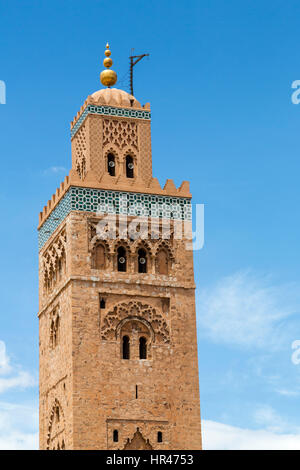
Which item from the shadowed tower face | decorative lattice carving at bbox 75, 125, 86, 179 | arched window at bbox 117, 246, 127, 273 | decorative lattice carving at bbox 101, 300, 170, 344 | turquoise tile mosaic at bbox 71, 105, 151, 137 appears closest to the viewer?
the shadowed tower face

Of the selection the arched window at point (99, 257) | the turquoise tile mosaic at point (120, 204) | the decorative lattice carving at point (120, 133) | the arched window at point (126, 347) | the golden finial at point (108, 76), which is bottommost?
the arched window at point (126, 347)

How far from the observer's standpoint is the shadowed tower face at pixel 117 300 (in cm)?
3706

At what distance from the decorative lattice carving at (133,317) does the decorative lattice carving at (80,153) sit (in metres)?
4.65

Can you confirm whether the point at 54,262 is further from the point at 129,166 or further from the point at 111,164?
the point at 129,166

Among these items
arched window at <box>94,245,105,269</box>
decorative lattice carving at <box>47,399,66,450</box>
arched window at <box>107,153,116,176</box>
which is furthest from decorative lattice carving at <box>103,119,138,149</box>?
decorative lattice carving at <box>47,399,66,450</box>

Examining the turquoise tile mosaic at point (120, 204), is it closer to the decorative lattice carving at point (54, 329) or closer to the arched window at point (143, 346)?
the decorative lattice carving at point (54, 329)

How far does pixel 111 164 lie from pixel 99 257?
11.1 feet

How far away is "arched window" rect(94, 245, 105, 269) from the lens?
38.3m

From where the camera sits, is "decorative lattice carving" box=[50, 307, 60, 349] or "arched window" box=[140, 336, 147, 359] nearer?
"arched window" box=[140, 336, 147, 359]

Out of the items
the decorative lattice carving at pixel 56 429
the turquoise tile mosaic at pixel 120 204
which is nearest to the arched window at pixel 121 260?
the turquoise tile mosaic at pixel 120 204

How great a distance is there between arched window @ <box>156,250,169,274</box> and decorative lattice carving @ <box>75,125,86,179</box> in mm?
3510

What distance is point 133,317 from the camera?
38.1 m

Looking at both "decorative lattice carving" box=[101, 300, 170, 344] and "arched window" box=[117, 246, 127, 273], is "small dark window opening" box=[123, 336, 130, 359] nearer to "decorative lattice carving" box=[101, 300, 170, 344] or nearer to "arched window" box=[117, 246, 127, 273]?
"decorative lattice carving" box=[101, 300, 170, 344]

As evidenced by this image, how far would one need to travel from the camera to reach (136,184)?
3931 cm
